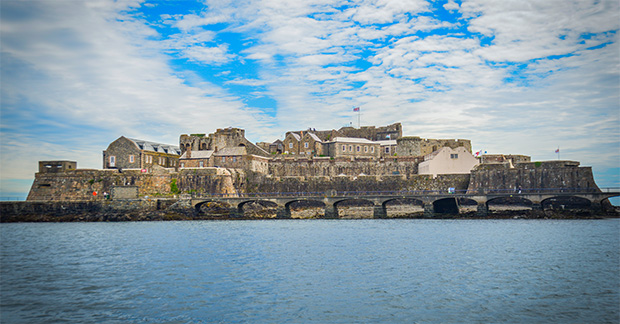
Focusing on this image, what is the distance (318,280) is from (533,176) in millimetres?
45826

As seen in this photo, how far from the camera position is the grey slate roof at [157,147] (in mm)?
73938

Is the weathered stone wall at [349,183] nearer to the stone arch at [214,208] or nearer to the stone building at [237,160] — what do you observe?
the stone building at [237,160]

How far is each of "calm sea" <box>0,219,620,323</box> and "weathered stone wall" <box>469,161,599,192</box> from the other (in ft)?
68.0

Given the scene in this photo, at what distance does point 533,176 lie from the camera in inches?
2281

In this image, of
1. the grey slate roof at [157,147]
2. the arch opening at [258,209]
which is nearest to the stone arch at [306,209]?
the arch opening at [258,209]

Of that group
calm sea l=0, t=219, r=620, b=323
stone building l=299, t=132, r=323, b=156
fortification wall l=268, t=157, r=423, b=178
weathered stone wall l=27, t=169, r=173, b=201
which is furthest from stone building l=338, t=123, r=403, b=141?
calm sea l=0, t=219, r=620, b=323

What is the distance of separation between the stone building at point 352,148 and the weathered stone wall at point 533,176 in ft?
72.5

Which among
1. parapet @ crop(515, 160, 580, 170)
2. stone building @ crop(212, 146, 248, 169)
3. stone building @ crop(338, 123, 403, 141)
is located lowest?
parapet @ crop(515, 160, 580, 170)

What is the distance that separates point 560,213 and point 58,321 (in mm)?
51893

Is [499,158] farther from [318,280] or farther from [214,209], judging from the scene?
[318,280]

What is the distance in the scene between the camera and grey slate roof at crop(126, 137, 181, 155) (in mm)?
73938

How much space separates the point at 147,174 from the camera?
66750mm

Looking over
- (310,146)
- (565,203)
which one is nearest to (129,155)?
(310,146)

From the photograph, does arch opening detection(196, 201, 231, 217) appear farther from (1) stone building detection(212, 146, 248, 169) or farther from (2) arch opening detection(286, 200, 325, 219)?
(1) stone building detection(212, 146, 248, 169)
